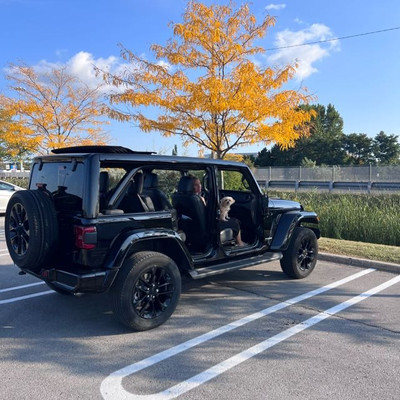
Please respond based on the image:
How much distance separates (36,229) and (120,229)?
0.79m

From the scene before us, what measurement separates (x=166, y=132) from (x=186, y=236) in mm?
6413

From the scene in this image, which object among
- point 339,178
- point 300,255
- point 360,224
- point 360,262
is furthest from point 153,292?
point 339,178

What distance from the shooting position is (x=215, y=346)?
370 cm

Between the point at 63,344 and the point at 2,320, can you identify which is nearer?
the point at 63,344

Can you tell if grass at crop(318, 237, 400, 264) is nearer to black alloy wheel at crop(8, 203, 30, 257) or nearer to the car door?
the car door

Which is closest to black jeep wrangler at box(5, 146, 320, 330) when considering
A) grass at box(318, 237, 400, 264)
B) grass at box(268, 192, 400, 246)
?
grass at box(318, 237, 400, 264)

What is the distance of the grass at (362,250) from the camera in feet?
23.2

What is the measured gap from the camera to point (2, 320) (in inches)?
172

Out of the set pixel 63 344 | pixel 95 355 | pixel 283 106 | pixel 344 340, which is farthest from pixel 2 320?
pixel 283 106

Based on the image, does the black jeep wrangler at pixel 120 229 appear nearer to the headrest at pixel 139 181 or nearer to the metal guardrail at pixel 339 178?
the headrest at pixel 139 181

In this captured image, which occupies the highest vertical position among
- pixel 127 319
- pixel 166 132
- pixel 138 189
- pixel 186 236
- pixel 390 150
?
pixel 390 150

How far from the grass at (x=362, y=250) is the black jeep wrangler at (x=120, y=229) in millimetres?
3098

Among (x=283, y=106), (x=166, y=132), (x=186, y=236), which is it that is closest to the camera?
(x=186, y=236)

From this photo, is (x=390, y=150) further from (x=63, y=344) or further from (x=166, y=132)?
(x=63, y=344)
